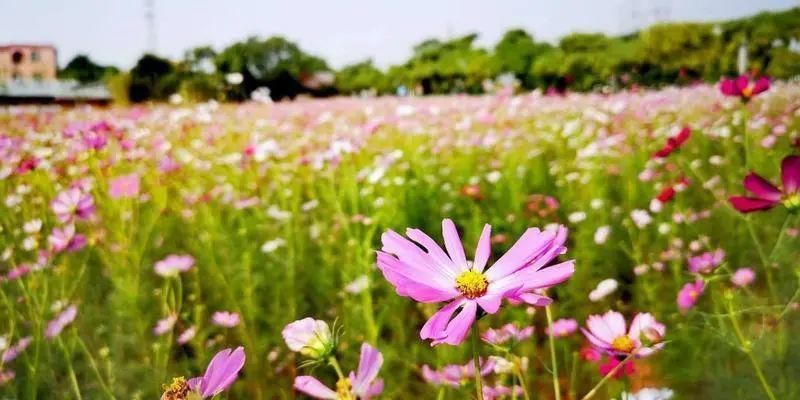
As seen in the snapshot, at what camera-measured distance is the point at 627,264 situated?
6.47ft

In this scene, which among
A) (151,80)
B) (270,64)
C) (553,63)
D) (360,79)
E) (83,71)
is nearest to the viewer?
(151,80)

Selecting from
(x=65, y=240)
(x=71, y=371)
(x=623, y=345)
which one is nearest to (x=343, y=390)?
(x=623, y=345)

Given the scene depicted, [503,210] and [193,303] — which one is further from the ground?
[503,210]

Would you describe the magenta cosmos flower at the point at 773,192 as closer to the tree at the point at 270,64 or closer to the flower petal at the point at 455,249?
the flower petal at the point at 455,249

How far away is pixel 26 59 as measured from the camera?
25.5 feet

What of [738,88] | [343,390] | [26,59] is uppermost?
[26,59]

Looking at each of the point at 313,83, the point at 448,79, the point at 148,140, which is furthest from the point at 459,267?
the point at 448,79

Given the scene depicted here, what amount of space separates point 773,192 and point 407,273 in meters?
0.51

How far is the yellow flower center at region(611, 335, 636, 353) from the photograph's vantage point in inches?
19.7

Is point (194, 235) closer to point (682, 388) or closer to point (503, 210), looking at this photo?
point (503, 210)

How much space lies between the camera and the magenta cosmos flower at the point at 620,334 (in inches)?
18.5

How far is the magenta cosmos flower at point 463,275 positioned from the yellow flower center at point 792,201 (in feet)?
1.40

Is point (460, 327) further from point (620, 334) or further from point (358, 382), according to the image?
point (620, 334)

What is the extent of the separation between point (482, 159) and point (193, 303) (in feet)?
5.66
